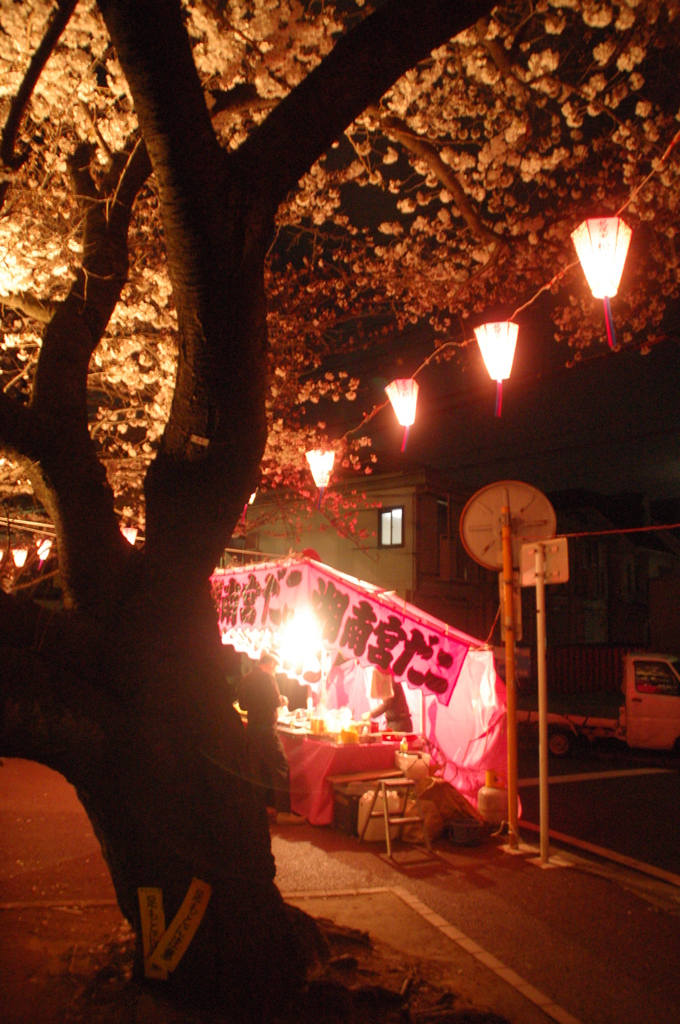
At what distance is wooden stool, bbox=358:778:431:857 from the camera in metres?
7.98

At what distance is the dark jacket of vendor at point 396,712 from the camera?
10.9m

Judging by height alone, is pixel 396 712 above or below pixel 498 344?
below

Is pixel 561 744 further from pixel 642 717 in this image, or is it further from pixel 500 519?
pixel 500 519

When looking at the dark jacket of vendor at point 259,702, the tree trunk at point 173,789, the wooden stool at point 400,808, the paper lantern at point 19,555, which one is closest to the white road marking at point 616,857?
the wooden stool at point 400,808

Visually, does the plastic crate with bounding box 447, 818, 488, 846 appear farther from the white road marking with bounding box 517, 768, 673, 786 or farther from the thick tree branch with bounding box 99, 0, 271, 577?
the thick tree branch with bounding box 99, 0, 271, 577

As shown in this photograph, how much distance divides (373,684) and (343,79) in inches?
337

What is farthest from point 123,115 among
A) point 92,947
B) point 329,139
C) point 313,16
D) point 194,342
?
point 92,947

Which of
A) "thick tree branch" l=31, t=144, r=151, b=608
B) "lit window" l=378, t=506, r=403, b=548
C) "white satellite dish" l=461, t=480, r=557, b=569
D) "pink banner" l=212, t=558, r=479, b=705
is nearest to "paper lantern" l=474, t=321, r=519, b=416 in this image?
"white satellite dish" l=461, t=480, r=557, b=569

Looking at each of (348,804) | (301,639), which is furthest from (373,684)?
(348,804)

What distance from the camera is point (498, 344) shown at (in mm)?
8109

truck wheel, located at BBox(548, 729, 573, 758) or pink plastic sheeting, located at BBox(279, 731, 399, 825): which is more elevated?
pink plastic sheeting, located at BBox(279, 731, 399, 825)

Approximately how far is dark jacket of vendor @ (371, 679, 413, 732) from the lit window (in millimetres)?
15544

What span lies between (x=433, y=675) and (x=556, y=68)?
779 cm

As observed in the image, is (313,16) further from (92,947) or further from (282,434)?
(92,947)
